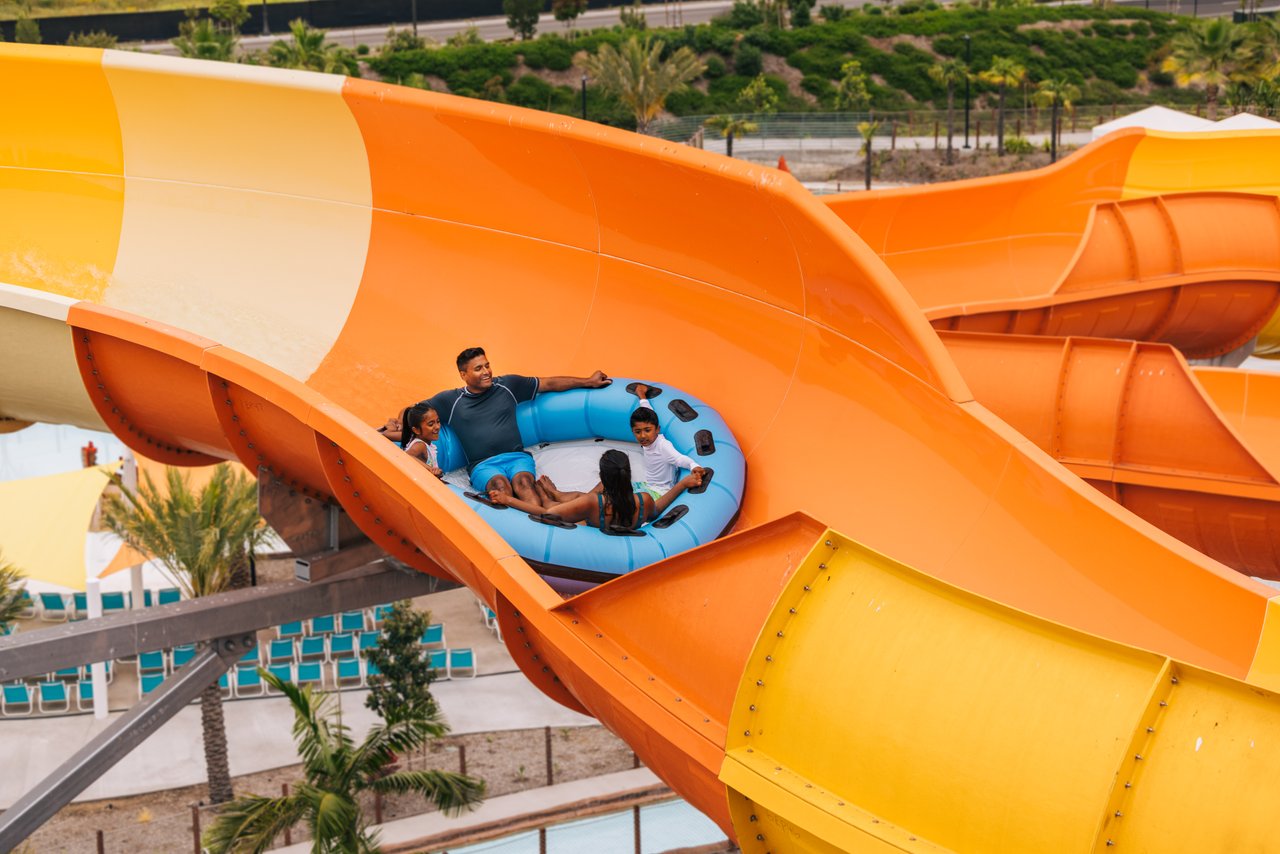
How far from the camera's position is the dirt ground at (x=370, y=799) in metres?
10.1

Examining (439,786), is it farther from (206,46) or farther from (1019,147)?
(1019,147)

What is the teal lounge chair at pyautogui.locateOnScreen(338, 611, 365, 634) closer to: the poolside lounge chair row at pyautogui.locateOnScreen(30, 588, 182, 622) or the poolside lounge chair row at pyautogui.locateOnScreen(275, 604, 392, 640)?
the poolside lounge chair row at pyautogui.locateOnScreen(275, 604, 392, 640)

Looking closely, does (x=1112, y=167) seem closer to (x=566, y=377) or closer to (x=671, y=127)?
(x=566, y=377)

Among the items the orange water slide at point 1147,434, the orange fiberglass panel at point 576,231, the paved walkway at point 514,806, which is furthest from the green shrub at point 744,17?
the orange water slide at point 1147,434

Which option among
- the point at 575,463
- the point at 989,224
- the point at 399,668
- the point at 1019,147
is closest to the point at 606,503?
the point at 575,463

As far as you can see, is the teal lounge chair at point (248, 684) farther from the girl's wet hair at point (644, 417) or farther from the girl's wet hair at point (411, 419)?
the girl's wet hair at point (644, 417)

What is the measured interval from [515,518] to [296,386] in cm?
114

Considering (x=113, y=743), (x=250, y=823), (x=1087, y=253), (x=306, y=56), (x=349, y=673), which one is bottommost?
(x=349, y=673)

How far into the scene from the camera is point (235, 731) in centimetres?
1162

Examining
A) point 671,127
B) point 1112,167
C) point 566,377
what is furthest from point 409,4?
point 566,377

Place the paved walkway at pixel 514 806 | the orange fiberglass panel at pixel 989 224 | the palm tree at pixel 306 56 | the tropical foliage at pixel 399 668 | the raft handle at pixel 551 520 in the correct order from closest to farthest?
the raft handle at pixel 551 520
the paved walkway at pixel 514 806
the tropical foliage at pixel 399 668
the orange fiberglass panel at pixel 989 224
the palm tree at pixel 306 56

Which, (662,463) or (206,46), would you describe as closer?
(662,463)

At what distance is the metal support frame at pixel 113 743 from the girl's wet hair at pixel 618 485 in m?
2.46

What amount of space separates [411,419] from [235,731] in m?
5.93
